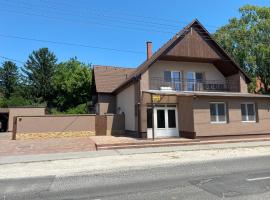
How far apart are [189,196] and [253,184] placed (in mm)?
2131

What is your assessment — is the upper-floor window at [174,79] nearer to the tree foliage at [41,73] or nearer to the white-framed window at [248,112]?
the white-framed window at [248,112]

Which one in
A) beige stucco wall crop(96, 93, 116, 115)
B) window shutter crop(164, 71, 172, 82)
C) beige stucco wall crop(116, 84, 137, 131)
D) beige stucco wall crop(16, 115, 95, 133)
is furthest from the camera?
beige stucco wall crop(96, 93, 116, 115)

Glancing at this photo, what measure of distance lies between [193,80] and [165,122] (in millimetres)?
5237

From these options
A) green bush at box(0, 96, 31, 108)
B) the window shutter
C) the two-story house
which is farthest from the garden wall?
green bush at box(0, 96, 31, 108)

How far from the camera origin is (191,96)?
19.5 metres

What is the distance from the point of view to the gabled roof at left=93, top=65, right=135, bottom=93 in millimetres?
29406

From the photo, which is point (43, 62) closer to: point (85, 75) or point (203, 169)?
point (85, 75)

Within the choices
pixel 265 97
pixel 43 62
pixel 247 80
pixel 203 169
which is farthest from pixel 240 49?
pixel 43 62

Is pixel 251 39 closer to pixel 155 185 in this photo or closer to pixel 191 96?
pixel 191 96

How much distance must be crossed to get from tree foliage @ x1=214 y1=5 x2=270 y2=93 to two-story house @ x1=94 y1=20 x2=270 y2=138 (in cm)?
748

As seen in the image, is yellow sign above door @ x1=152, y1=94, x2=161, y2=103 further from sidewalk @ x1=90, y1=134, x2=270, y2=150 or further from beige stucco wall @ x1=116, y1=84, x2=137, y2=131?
sidewalk @ x1=90, y1=134, x2=270, y2=150

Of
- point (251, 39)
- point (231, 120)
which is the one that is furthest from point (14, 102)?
point (231, 120)

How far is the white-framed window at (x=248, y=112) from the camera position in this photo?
2120 centimetres

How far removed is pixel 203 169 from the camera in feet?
32.7
